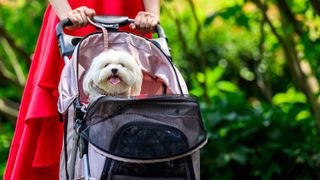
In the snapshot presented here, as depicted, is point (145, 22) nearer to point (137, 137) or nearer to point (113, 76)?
point (113, 76)

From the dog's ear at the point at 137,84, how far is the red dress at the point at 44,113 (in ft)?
1.40

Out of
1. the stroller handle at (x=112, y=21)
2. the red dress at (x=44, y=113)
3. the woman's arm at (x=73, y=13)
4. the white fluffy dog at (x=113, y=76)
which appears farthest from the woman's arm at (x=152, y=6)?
the white fluffy dog at (x=113, y=76)

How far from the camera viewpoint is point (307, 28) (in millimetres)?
5898

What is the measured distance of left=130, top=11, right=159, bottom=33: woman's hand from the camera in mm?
3889

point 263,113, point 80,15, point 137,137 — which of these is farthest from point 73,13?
point 263,113

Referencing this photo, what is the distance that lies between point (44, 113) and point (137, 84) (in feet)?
1.58

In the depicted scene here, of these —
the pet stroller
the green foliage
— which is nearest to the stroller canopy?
the pet stroller

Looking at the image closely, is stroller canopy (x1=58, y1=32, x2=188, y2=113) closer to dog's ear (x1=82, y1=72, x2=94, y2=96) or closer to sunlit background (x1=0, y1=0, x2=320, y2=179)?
dog's ear (x1=82, y1=72, x2=94, y2=96)

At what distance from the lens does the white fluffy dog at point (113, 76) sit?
3602mm

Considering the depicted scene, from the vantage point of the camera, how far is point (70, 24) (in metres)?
3.85

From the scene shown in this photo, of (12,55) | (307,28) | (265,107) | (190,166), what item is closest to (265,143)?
(265,107)

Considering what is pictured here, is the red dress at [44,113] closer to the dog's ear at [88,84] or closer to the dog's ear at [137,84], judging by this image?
the dog's ear at [88,84]

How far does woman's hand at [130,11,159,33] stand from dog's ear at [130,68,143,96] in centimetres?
26

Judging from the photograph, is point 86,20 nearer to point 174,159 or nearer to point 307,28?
point 174,159
